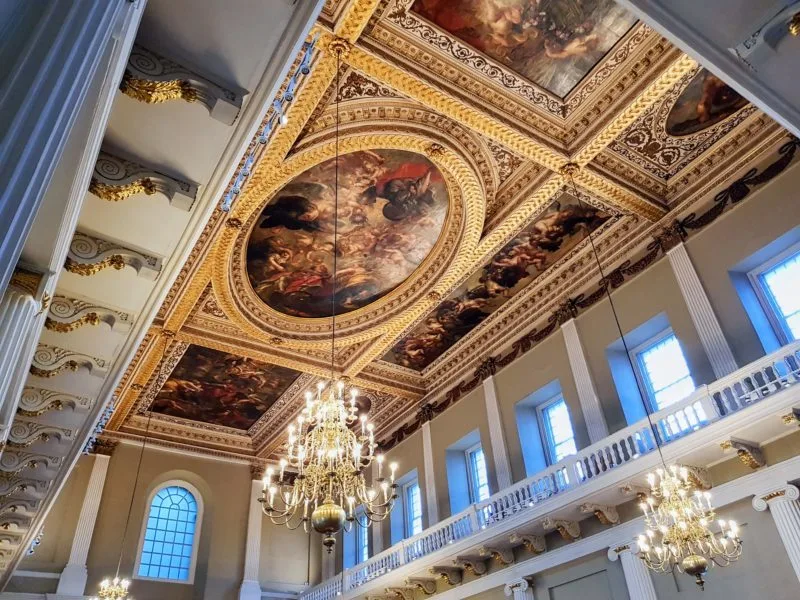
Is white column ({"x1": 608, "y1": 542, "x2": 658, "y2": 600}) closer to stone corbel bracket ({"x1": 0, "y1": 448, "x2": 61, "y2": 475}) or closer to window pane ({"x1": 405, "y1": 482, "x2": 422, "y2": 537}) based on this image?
window pane ({"x1": 405, "y1": 482, "x2": 422, "y2": 537})

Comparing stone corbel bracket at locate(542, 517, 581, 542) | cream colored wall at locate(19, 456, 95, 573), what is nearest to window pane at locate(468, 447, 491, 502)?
stone corbel bracket at locate(542, 517, 581, 542)

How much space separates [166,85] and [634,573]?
921cm

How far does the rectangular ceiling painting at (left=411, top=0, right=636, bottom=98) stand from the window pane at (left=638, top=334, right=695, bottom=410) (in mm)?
4831

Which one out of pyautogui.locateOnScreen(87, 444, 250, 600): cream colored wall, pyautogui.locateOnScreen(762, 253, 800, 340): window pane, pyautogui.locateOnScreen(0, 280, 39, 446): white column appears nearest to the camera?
pyautogui.locateOnScreen(0, 280, 39, 446): white column

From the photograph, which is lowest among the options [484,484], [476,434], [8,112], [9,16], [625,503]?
[8,112]

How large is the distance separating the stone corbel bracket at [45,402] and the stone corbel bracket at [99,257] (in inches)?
110

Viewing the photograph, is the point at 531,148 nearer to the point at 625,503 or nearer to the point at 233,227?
the point at 233,227

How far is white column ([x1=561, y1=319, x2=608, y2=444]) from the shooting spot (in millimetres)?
10859

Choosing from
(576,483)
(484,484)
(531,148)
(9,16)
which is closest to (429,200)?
(531,148)

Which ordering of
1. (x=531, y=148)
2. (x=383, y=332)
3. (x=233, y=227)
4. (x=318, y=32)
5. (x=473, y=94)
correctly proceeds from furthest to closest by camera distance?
(x=383, y=332), (x=233, y=227), (x=531, y=148), (x=473, y=94), (x=318, y=32)

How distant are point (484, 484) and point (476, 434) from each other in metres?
1.07

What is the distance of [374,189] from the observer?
10570 millimetres

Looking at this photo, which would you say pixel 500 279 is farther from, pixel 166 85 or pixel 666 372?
pixel 166 85

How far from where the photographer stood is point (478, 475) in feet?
46.1
